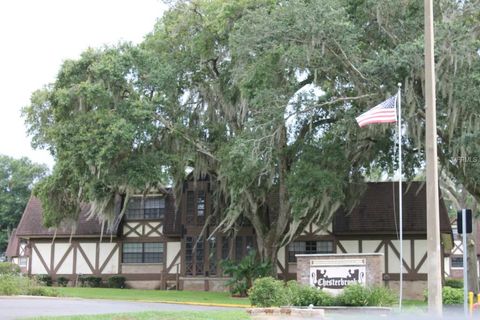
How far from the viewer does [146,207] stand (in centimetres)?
4175

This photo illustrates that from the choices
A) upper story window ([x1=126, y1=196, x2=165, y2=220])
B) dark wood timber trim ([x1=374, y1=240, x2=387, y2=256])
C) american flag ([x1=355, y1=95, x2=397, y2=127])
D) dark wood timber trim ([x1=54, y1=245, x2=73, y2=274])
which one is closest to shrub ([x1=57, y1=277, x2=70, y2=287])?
dark wood timber trim ([x1=54, y1=245, x2=73, y2=274])

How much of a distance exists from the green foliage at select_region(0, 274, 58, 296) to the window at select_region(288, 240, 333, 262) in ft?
48.7

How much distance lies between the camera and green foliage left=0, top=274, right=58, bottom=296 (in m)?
25.7

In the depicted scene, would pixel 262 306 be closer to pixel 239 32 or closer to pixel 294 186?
pixel 294 186

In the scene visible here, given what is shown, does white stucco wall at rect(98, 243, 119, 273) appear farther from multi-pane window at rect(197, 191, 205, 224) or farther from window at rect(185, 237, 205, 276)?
multi-pane window at rect(197, 191, 205, 224)

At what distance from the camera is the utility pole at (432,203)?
53.3 ft

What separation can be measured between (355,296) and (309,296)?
4.87 ft

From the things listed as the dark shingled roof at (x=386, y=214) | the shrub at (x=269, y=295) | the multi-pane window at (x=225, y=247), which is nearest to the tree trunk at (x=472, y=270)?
the dark shingled roof at (x=386, y=214)

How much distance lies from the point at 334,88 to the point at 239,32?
4863 millimetres

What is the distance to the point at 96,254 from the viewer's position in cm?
4178

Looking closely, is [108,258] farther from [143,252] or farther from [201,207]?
[201,207]

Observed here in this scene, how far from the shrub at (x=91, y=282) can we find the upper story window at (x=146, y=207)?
13.3 ft

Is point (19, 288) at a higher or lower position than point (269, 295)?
lower

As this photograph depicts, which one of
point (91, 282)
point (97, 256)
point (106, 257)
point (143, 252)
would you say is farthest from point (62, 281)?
point (143, 252)
